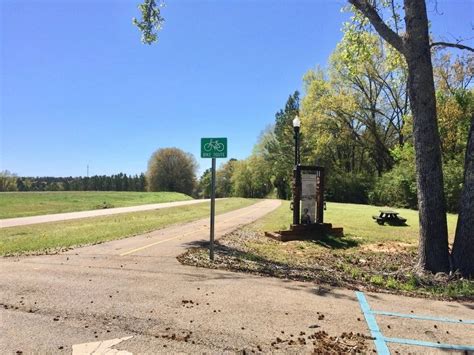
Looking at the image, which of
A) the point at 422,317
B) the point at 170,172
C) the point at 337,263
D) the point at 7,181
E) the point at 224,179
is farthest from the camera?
the point at 224,179

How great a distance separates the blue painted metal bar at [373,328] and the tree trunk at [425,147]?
2663mm

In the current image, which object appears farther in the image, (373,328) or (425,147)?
(425,147)

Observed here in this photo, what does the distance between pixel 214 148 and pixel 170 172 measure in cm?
8592

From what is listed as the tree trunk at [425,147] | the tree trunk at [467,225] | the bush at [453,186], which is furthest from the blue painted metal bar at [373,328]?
the bush at [453,186]

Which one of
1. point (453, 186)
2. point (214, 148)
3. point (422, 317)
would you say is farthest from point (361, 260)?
point (453, 186)

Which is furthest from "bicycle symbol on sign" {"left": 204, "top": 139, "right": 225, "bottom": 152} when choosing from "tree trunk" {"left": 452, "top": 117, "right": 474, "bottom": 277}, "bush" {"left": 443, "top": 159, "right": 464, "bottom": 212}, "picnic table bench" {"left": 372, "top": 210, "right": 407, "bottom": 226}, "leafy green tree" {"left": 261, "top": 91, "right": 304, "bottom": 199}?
"leafy green tree" {"left": 261, "top": 91, "right": 304, "bottom": 199}

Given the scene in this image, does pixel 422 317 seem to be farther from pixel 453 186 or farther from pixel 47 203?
pixel 47 203

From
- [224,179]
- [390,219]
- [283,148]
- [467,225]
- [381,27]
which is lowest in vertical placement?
[390,219]

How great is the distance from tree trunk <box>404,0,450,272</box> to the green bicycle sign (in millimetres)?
3903

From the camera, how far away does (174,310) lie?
5223 millimetres

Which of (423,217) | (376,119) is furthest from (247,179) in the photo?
(423,217)

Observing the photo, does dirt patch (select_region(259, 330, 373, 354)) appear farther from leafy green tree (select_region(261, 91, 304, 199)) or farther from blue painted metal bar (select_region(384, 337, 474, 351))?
leafy green tree (select_region(261, 91, 304, 199))

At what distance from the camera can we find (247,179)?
88.6 metres

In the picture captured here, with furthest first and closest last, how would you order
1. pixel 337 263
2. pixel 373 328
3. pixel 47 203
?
pixel 47 203 → pixel 337 263 → pixel 373 328
